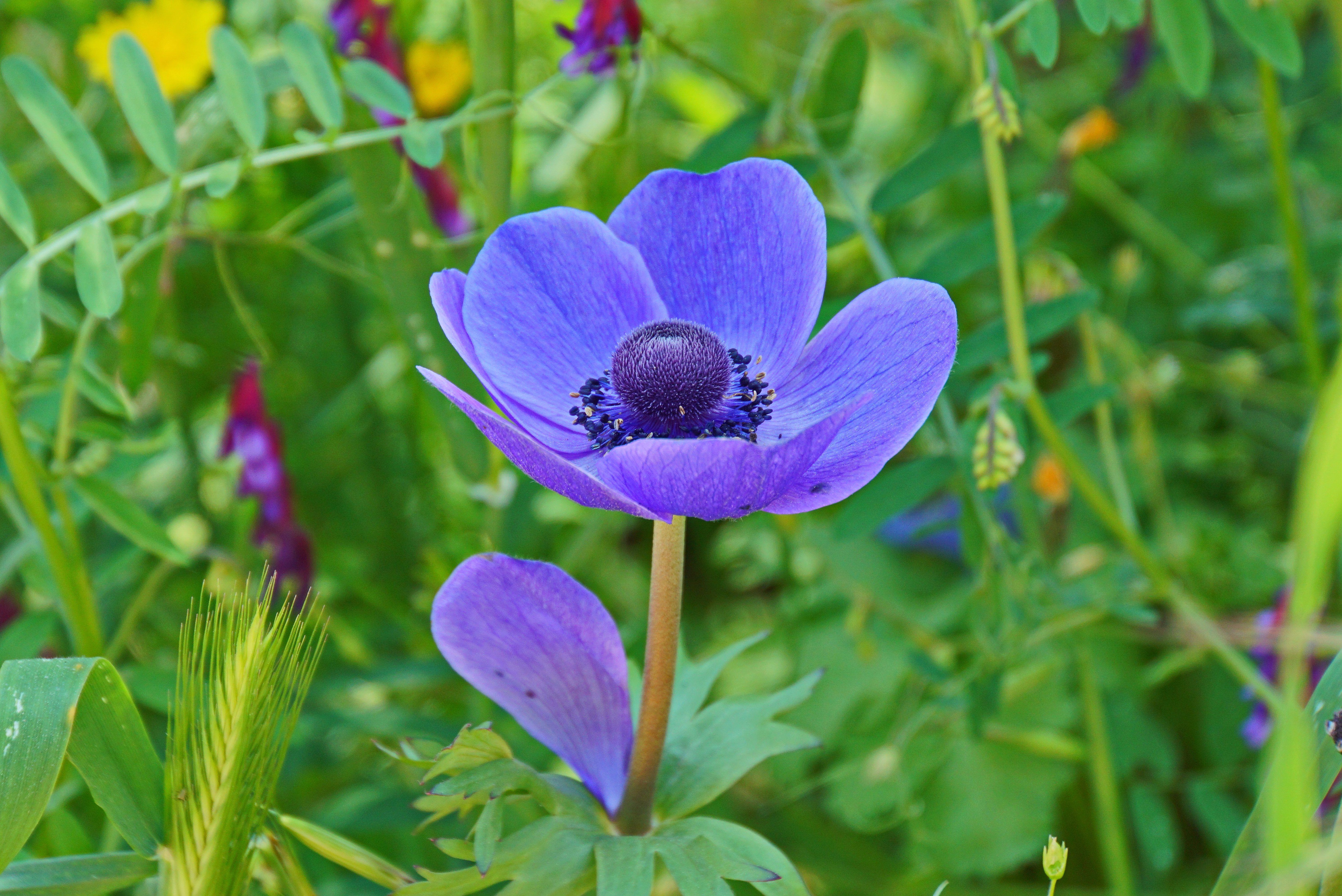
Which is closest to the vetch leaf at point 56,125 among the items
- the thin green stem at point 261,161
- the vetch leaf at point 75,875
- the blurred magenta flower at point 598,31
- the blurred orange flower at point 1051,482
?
the thin green stem at point 261,161

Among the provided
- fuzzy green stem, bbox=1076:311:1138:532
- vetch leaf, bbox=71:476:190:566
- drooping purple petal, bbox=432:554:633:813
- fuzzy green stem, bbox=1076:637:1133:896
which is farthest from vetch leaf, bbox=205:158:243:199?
fuzzy green stem, bbox=1076:637:1133:896

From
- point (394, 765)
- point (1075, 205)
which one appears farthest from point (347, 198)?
point (1075, 205)

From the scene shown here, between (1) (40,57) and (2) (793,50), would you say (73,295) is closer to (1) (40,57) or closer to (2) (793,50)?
(1) (40,57)

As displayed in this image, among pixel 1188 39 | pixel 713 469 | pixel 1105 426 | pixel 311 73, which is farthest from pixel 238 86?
pixel 1105 426

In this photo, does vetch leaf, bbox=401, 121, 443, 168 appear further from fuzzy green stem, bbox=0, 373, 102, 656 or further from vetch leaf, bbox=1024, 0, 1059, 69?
vetch leaf, bbox=1024, 0, 1059, 69

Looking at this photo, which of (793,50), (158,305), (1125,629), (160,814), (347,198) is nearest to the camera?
(160,814)

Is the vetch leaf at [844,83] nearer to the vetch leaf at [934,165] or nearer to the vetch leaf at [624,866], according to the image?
the vetch leaf at [934,165]
